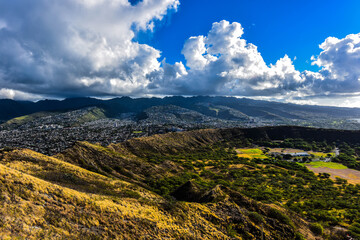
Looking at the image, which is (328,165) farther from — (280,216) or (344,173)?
(280,216)

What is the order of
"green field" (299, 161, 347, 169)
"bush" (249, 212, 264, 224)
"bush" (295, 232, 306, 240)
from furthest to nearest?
1. "green field" (299, 161, 347, 169)
2. "bush" (249, 212, 264, 224)
3. "bush" (295, 232, 306, 240)

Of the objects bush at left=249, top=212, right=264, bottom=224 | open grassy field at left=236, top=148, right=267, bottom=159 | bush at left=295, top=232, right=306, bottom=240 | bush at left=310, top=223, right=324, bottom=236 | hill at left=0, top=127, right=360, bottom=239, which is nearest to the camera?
hill at left=0, top=127, right=360, bottom=239

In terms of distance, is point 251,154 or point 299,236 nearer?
point 299,236

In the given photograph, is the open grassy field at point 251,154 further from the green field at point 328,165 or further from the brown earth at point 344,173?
the brown earth at point 344,173

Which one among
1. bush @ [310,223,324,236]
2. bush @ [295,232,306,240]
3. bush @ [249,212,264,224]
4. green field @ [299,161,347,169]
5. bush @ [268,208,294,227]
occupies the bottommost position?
green field @ [299,161,347,169]

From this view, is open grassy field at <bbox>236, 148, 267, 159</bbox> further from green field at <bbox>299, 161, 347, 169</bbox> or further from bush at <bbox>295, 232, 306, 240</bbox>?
bush at <bbox>295, 232, 306, 240</bbox>

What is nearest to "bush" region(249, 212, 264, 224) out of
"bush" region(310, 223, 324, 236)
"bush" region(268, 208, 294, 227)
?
"bush" region(268, 208, 294, 227)

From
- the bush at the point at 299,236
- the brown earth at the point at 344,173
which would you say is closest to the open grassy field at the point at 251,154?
the brown earth at the point at 344,173

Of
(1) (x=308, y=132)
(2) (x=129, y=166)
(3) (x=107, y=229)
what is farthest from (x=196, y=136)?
(3) (x=107, y=229)

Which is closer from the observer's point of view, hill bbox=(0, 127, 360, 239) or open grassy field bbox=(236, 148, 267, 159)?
hill bbox=(0, 127, 360, 239)

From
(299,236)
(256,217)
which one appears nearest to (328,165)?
(299,236)

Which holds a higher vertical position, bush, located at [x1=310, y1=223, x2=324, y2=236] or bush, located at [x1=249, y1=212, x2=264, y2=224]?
bush, located at [x1=249, y1=212, x2=264, y2=224]

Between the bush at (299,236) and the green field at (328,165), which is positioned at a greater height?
the bush at (299,236)
